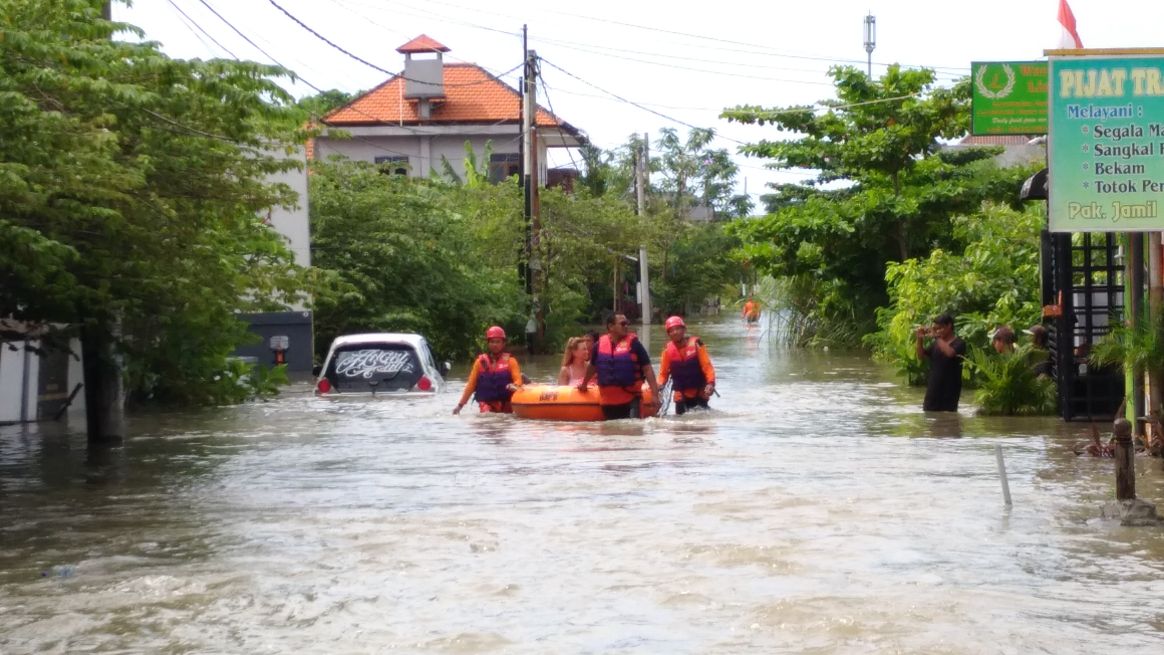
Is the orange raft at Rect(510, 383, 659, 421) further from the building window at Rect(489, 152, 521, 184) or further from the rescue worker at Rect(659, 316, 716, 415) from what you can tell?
the building window at Rect(489, 152, 521, 184)

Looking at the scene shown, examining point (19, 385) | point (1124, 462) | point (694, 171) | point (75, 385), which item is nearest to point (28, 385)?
point (19, 385)

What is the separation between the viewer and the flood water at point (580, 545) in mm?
8039

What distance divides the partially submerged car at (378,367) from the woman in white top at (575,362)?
2.32 meters

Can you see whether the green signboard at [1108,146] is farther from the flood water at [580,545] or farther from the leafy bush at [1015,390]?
the leafy bush at [1015,390]

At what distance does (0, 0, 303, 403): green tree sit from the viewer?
11320 mm

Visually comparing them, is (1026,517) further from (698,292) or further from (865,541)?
(698,292)

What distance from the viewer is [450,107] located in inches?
2709

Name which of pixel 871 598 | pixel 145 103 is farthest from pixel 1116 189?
pixel 145 103

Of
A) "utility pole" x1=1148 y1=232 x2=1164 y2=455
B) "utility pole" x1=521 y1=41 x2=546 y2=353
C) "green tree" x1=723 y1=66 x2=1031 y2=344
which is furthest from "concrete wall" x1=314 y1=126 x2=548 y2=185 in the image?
"utility pole" x1=1148 y1=232 x2=1164 y2=455

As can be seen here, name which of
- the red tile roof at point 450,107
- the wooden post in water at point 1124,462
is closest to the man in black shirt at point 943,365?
the wooden post in water at point 1124,462

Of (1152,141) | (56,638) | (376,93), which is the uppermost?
(376,93)

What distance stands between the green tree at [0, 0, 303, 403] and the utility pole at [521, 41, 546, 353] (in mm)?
23892

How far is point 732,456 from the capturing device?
51.9 feet

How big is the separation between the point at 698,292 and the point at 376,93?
18871 millimetres
